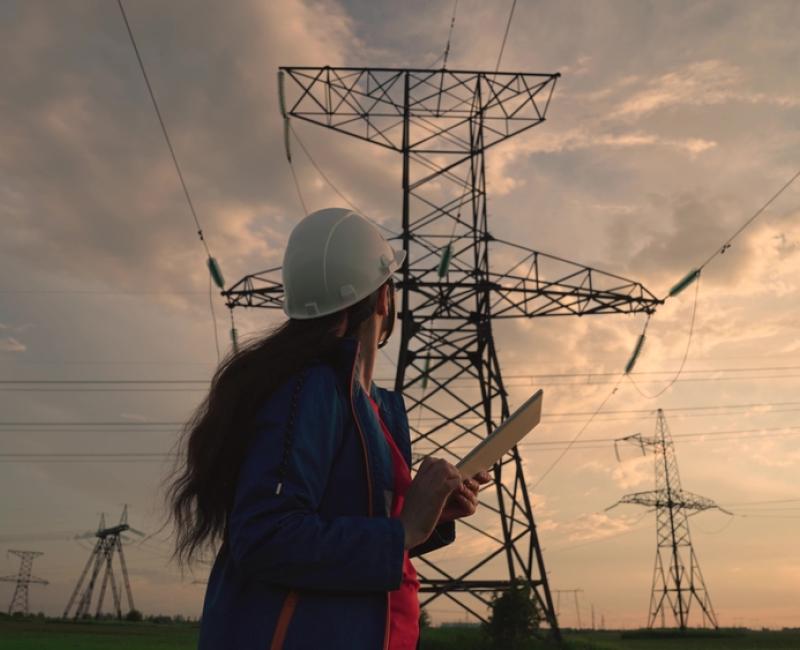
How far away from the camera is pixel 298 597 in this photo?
Answer: 213 cm

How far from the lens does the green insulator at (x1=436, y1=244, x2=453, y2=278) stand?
18.7m

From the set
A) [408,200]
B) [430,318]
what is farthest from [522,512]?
[408,200]

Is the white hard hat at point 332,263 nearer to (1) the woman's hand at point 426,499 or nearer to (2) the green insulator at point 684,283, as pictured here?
(1) the woman's hand at point 426,499

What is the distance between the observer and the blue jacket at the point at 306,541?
2088 millimetres

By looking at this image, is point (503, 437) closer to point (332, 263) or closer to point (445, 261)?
point (332, 263)

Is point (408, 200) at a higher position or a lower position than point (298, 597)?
higher

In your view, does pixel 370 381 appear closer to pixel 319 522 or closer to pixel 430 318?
pixel 319 522

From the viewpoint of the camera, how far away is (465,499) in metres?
2.55

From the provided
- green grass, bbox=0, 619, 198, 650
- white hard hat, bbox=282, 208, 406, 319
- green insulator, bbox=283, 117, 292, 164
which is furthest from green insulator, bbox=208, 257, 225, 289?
green grass, bbox=0, 619, 198, 650

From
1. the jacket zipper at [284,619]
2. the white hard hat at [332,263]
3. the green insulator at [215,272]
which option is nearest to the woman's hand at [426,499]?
the jacket zipper at [284,619]

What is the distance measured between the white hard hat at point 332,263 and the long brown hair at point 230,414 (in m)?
0.05

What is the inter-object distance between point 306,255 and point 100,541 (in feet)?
396

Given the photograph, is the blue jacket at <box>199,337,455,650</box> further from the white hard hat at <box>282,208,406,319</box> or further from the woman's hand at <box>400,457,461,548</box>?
the white hard hat at <box>282,208,406,319</box>

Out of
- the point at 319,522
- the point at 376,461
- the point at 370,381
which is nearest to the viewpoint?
the point at 319,522
